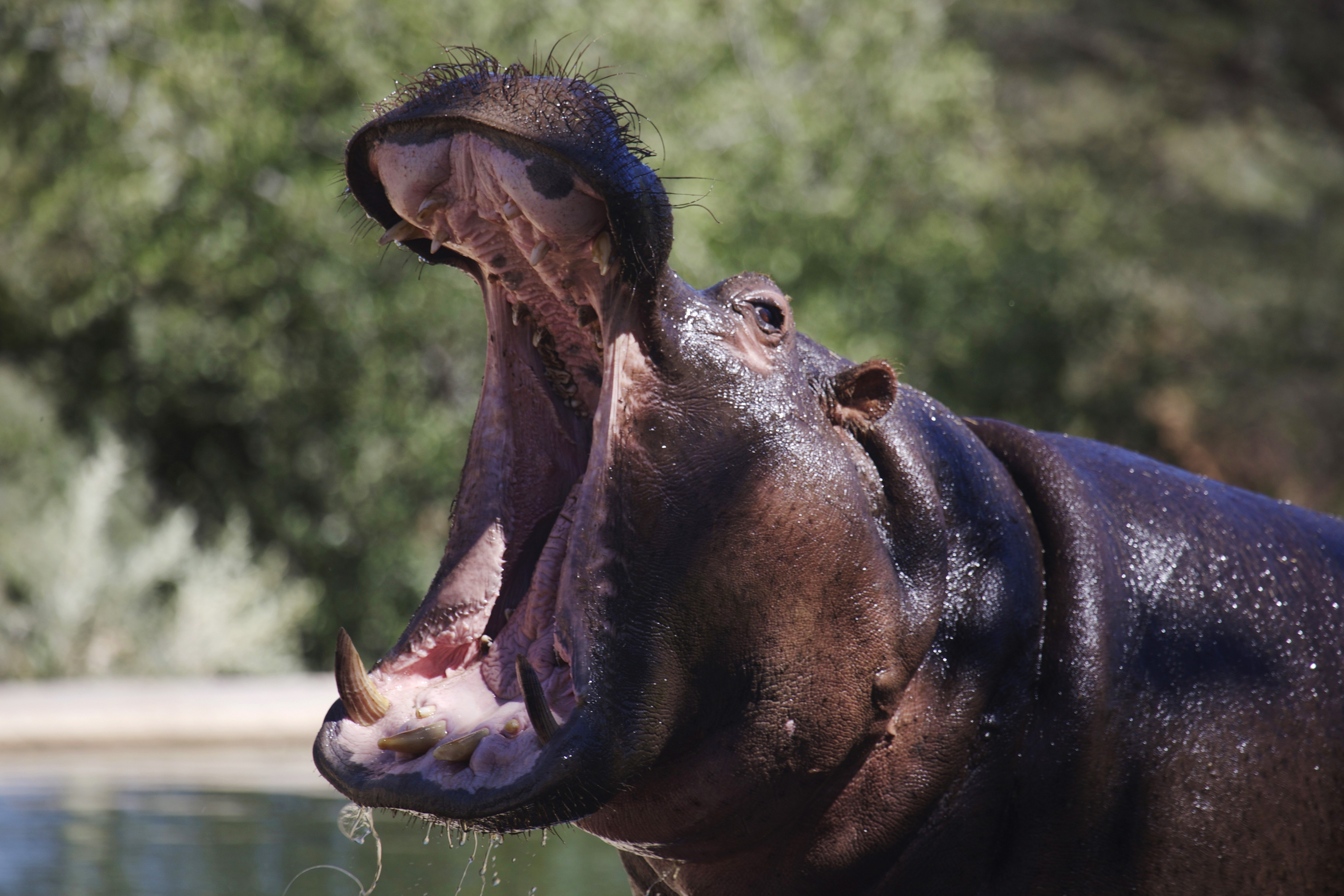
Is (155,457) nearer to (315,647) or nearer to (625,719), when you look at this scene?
(315,647)

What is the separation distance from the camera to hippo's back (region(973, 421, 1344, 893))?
2.01 metres

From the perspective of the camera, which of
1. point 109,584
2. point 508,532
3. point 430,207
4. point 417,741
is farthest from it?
point 109,584

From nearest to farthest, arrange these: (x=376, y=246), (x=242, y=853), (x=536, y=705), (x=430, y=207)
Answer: (x=536, y=705) < (x=430, y=207) < (x=242, y=853) < (x=376, y=246)

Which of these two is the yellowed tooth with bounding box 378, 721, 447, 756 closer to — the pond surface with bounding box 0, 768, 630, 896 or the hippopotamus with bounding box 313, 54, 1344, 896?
the hippopotamus with bounding box 313, 54, 1344, 896

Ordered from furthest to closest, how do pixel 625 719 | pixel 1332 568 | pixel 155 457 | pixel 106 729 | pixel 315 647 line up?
pixel 155 457 < pixel 315 647 < pixel 106 729 < pixel 1332 568 < pixel 625 719

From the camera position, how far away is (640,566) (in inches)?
73.1

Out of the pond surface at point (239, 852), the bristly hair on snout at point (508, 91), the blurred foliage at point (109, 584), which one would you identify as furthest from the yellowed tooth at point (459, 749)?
the blurred foliage at point (109, 584)

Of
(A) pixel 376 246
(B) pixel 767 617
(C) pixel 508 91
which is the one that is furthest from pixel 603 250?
(A) pixel 376 246

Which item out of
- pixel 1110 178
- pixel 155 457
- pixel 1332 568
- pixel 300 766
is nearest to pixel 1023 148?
pixel 1110 178

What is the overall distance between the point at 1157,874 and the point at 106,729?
17.1 ft

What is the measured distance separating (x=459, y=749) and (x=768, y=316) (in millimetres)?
715

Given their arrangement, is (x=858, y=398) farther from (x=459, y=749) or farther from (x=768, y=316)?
(x=459, y=749)

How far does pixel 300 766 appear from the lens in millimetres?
6285

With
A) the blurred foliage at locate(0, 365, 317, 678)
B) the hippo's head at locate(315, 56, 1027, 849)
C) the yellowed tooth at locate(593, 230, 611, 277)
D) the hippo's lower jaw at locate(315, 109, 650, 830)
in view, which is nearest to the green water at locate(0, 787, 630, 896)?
the hippo's lower jaw at locate(315, 109, 650, 830)
